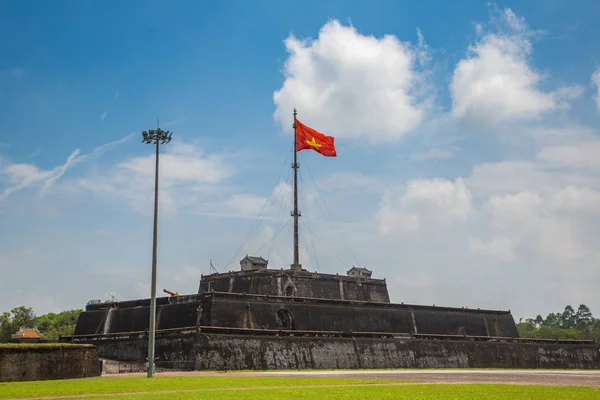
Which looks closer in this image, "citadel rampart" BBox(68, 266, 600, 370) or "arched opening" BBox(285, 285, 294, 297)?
"citadel rampart" BBox(68, 266, 600, 370)

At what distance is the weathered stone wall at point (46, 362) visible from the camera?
22500mm

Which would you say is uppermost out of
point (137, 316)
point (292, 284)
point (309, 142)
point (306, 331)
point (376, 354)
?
point (309, 142)

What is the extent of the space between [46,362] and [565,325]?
350 feet

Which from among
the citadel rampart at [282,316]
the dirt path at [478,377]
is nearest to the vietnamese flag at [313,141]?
the citadel rampart at [282,316]

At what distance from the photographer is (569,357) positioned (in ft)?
140

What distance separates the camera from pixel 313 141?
1672 inches

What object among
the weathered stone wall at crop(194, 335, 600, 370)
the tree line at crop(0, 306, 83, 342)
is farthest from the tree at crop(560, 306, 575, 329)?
the tree line at crop(0, 306, 83, 342)

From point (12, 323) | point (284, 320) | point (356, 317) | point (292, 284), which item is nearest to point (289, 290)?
point (292, 284)

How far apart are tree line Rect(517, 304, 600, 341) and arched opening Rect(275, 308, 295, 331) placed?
71.3 m

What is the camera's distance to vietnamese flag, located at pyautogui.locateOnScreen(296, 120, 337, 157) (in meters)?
42.3

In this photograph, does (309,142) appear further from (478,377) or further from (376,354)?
(478,377)

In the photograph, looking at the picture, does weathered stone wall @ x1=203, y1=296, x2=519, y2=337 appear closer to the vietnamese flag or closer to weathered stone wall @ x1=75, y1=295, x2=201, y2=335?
weathered stone wall @ x1=75, y1=295, x2=201, y2=335

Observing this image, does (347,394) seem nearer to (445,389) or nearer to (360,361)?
(445,389)

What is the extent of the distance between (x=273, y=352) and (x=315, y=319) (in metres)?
5.57
